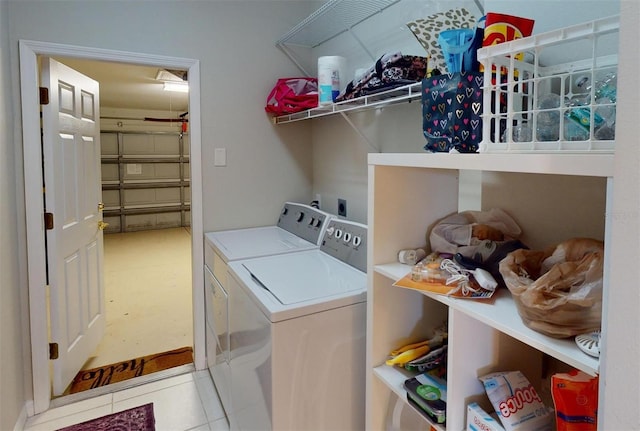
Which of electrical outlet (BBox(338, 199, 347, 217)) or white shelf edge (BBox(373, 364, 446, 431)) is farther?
electrical outlet (BBox(338, 199, 347, 217))

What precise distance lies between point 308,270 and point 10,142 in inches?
63.4

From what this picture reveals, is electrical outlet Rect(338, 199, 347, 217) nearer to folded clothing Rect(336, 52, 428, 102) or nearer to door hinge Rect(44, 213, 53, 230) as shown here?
folded clothing Rect(336, 52, 428, 102)

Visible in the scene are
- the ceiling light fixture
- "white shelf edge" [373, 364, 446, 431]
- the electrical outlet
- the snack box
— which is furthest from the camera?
the ceiling light fixture

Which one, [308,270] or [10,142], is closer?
[308,270]

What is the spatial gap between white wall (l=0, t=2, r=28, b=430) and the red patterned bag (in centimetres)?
137

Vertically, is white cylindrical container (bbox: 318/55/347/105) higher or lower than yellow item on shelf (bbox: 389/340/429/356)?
higher

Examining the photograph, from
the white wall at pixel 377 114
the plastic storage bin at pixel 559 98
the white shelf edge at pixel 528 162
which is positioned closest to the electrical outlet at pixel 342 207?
the white wall at pixel 377 114

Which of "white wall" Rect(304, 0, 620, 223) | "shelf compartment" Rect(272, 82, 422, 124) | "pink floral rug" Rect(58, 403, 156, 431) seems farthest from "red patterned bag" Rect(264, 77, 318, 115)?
"pink floral rug" Rect(58, 403, 156, 431)

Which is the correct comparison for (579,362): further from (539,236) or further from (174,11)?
(174,11)

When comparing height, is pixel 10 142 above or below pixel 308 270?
above

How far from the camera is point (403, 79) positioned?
1499 mm

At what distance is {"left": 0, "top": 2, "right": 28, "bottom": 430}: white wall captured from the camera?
1.78 meters

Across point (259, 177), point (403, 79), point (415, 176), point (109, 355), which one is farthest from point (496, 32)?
point (109, 355)

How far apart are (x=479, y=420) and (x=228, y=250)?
1.43 metres
